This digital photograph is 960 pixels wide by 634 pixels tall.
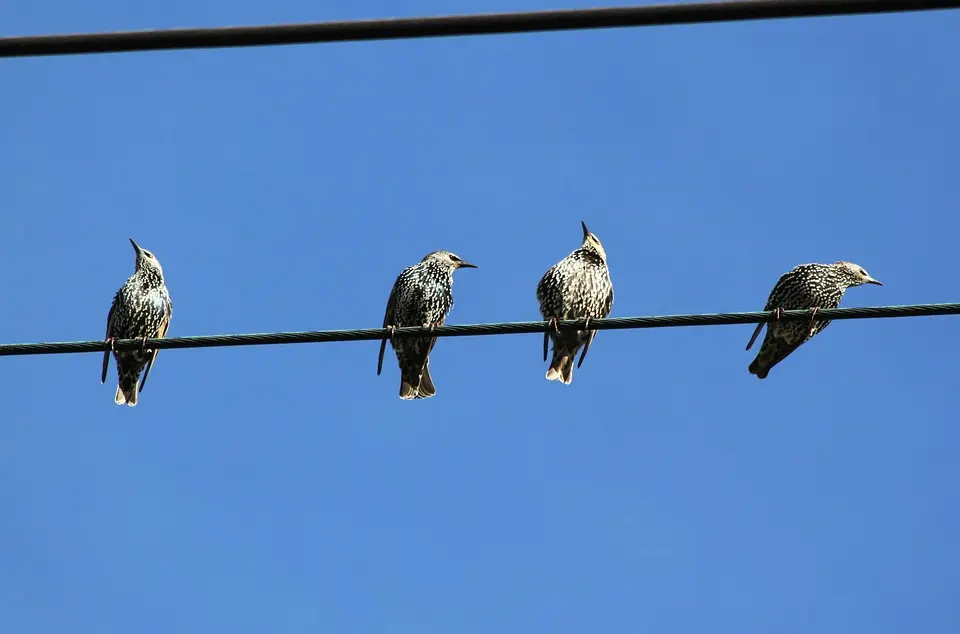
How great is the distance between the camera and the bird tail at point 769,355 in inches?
391

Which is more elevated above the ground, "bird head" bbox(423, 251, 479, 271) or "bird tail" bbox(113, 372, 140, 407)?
"bird head" bbox(423, 251, 479, 271)

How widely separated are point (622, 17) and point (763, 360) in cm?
645

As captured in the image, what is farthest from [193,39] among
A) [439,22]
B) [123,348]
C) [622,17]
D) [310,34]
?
[123,348]

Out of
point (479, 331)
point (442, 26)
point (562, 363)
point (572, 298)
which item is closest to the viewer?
point (442, 26)

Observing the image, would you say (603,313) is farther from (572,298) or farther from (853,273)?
(853,273)

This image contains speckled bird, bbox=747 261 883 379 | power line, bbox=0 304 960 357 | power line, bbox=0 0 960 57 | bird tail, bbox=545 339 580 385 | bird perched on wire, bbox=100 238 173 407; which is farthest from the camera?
bird perched on wire, bbox=100 238 173 407

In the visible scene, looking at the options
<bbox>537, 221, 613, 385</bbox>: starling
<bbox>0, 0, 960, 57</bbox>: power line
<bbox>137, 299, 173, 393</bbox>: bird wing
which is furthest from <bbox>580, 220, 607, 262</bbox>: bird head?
<bbox>0, 0, 960, 57</bbox>: power line

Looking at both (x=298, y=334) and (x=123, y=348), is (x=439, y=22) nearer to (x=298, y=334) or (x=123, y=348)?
(x=298, y=334)

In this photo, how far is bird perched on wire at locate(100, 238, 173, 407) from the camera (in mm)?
10430

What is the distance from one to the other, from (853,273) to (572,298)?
1.95m

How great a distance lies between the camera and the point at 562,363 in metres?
10.2

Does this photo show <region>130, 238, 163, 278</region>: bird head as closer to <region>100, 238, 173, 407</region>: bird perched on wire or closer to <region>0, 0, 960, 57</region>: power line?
<region>100, 238, 173, 407</region>: bird perched on wire

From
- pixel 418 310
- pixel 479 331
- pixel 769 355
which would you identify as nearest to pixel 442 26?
pixel 479 331

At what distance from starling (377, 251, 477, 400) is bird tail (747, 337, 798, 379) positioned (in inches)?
83.5
